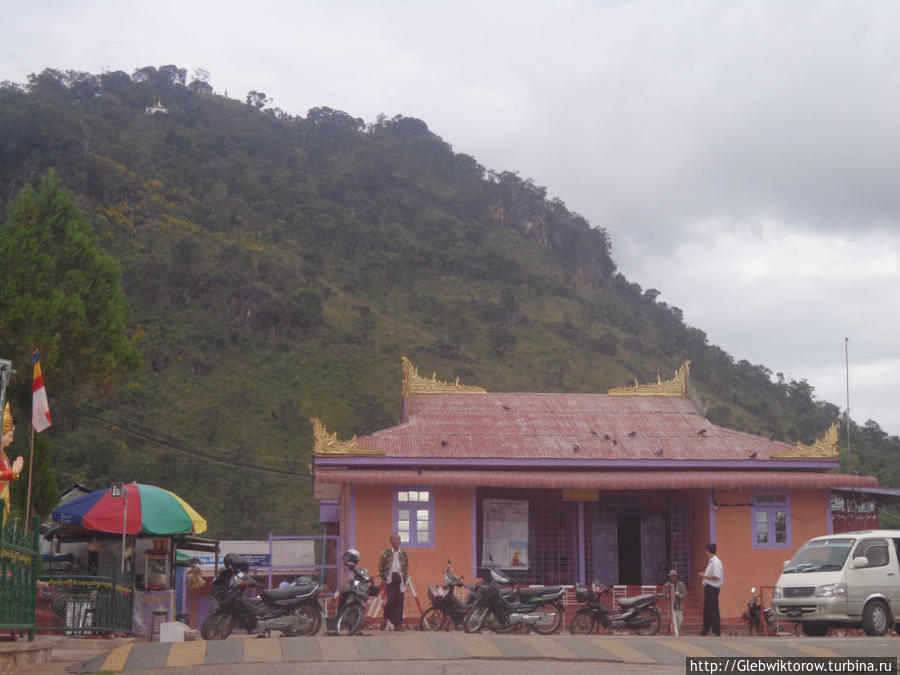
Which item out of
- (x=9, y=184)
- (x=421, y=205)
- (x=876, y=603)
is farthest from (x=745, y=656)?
(x=421, y=205)

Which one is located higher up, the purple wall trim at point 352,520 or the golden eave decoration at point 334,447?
the golden eave decoration at point 334,447

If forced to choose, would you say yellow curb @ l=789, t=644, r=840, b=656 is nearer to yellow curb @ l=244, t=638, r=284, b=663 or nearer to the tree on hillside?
yellow curb @ l=244, t=638, r=284, b=663

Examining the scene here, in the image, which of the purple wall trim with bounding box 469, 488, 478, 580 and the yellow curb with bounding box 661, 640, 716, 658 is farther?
the purple wall trim with bounding box 469, 488, 478, 580

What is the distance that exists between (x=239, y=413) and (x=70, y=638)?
3771cm

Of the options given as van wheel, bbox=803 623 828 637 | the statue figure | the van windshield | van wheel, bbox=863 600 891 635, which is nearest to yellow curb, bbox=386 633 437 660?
the statue figure

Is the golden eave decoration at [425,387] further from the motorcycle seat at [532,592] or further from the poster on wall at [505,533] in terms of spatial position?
the motorcycle seat at [532,592]

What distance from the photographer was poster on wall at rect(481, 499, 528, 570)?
73.7ft

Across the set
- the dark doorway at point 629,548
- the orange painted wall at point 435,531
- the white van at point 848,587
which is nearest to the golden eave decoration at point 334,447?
the orange painted wall at point 435,531

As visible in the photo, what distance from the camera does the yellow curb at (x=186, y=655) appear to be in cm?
1063

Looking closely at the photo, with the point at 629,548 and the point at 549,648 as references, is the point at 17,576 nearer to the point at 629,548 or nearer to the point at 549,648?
the point at 549,648

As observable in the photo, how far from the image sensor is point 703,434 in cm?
2394

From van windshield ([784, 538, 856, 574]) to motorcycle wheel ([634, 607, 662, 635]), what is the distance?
86.6 inches

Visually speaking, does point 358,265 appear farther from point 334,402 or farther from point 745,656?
point 745,656

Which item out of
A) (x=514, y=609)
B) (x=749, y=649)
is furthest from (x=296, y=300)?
(x=749, y=649)
